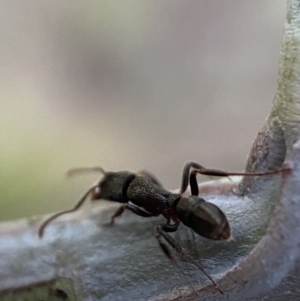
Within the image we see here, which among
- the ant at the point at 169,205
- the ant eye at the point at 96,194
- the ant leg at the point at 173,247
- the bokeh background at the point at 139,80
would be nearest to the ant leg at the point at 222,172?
the ant at the point at 169,205

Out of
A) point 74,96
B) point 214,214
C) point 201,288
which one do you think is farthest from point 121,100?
point 201,288

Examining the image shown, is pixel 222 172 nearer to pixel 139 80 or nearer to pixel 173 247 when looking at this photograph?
A: pixel 173 247

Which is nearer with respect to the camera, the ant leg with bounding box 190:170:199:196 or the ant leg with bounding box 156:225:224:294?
the ant leg with bounding box 156:225:224:294

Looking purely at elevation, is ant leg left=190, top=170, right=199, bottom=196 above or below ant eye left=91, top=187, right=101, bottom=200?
above

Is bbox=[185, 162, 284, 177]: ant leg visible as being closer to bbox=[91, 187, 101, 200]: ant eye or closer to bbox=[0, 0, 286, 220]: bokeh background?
bbox=[91, 187, 101, 200]: ant eye

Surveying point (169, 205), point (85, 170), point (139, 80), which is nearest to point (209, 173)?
point (169, 205)

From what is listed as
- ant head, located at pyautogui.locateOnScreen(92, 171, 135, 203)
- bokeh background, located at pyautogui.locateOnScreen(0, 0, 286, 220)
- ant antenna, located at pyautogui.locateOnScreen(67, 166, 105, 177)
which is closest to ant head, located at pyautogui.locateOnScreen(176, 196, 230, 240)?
ant head, located at pyautogui.locateOnScreen(92, 171, 135, 203)
